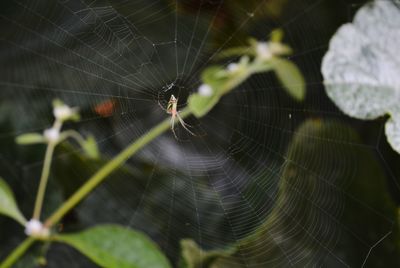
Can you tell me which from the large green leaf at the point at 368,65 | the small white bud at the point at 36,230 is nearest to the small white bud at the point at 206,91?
the large green leaf at the point at 368,65

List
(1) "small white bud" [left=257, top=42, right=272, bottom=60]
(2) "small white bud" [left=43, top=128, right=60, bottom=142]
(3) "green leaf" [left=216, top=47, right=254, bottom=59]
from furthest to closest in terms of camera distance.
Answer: (3) "green leaf" [left=216, top=47, right=254, bottom=59] < (1) "small white bud" [left=257, top=42, right=272, bottom=60] < (2) "small white bud" [left=43, top=128, right=60, bottom=142]

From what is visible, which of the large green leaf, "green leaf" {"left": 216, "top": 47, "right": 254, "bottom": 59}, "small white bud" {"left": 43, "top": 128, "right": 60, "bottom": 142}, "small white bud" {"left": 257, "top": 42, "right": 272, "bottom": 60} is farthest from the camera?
"green leaf" {"left": 216, "top": 47, "right": 254, "bottom": 59}

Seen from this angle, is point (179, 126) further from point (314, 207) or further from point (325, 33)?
point (325, 33)

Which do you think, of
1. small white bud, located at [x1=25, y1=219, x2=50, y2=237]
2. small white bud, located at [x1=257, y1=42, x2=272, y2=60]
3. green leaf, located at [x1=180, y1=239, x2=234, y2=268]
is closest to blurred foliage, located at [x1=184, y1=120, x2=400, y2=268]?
green leaf, located at [x1=180, y1=239, x2=234, y2=268]

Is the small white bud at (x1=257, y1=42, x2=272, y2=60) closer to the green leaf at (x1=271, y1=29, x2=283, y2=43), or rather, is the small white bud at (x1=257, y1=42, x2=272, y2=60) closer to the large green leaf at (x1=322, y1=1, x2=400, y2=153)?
the green leaf at (x1=271, y1=29, x2=283, y2=43)

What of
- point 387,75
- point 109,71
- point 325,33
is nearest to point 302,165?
point 325,33

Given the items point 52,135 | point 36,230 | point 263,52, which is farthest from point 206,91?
point 36,230
